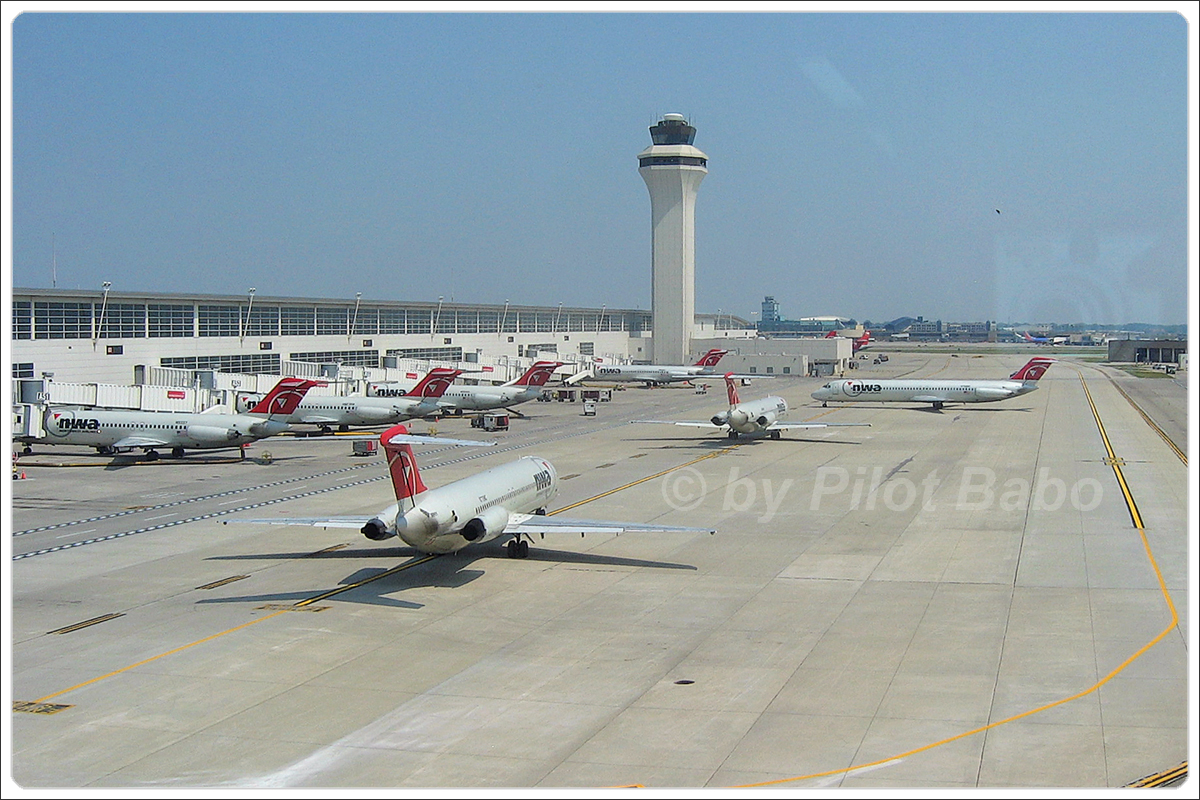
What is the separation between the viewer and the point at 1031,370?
88750 millimetres

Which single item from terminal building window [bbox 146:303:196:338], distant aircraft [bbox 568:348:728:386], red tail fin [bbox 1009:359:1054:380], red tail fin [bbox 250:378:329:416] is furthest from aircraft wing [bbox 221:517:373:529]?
distant aircraft [bbox 568:348:728:386]

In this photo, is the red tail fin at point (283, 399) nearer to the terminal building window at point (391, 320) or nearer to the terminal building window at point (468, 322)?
the terminal building window at point (391, 320)

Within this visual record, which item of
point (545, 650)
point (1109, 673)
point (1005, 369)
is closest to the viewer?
point (1109, 673)

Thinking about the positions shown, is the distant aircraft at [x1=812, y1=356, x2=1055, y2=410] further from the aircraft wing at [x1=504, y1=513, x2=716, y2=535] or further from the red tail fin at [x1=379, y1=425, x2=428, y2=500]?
the red tail fin at [x1=379, y1=425, x2=428, y2=500]

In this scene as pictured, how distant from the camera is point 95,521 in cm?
4047

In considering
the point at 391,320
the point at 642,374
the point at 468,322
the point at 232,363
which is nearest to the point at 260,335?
the point at 232,363

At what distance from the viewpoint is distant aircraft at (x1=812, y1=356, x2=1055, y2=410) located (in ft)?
294

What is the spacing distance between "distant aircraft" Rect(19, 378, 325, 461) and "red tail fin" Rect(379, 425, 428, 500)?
34.0 metres

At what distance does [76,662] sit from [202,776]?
7993 millimetres

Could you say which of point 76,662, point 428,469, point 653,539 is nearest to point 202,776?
point 76,662

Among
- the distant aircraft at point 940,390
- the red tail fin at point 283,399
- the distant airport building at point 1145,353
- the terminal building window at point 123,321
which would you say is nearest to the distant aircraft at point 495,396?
the terminal building window at point 123,321

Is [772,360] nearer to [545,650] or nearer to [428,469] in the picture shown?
[428,469]

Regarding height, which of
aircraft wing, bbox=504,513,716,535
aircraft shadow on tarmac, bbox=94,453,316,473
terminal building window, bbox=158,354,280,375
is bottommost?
aircraft shadow on tarmac, bbox=94,453,316,473

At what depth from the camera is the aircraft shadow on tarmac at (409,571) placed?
28.6m
